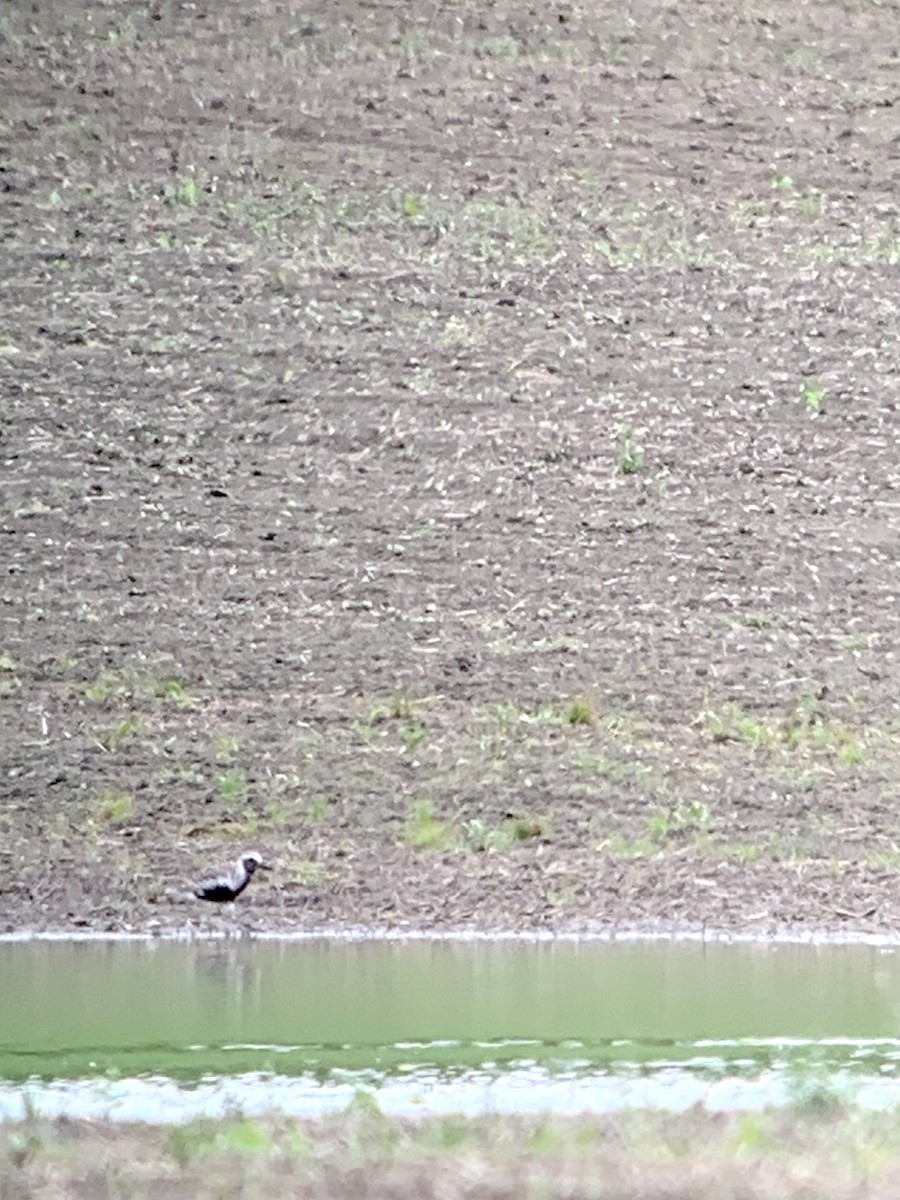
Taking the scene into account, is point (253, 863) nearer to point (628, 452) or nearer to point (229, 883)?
point (229, 883)

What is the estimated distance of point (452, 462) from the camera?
6867mm

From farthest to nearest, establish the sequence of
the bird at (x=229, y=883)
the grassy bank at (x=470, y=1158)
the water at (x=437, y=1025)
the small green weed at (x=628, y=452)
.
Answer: the small green weed at (x=628, y=452) → the bird at (x=229, y=883) → the water at (x=437, y=1025) → the grassy bank at (x=470, y=1158)

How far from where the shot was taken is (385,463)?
22.5 ft

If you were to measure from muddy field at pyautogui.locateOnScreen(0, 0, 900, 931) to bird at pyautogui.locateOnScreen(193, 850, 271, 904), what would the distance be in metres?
0.06

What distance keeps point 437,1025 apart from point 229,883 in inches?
62.0

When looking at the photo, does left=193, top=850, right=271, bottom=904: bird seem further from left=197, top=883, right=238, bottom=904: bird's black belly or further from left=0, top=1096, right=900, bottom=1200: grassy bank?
left=0, top=1096, right=900, bottom=1200: grassy bank

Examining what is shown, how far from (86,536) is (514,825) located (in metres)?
1.67

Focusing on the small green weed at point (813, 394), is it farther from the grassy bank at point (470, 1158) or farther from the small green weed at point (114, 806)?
the grassy bank at point (470, 1158)

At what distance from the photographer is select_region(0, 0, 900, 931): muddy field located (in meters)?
6.14

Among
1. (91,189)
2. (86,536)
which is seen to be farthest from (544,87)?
(86,536)

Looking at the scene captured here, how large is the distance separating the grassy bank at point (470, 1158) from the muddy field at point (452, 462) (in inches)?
103

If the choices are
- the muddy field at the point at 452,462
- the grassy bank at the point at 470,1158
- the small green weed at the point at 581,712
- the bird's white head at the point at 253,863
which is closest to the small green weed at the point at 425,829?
the muddy field at the point at 452,462

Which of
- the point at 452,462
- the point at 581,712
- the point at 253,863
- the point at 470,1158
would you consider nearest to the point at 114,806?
the point at 253,863

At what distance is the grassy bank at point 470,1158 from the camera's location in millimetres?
2953
